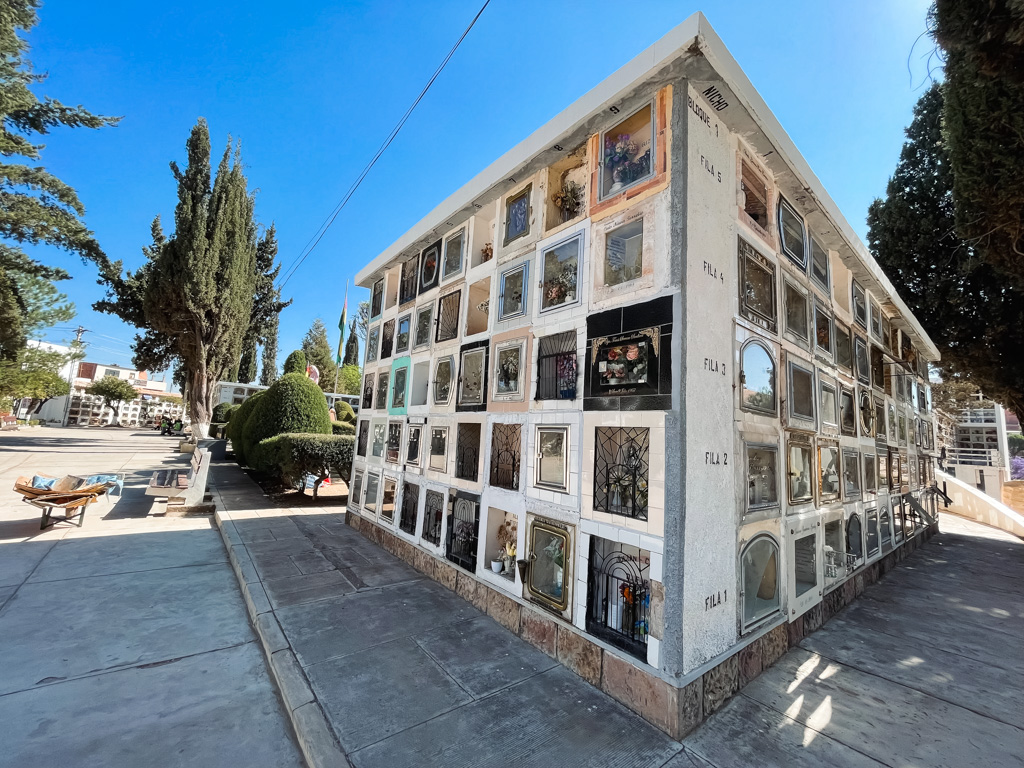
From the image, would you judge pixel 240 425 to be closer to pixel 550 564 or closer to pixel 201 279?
pixel 201 279

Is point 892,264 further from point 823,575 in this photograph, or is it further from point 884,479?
point 823,575

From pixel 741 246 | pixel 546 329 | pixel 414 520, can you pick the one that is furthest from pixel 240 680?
pixel 741 246

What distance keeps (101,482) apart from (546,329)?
1157cm

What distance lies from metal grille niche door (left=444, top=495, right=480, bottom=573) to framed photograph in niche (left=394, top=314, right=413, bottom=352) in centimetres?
403

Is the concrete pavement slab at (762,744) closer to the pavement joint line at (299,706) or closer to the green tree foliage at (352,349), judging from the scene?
the pavement joint line at (299,706)

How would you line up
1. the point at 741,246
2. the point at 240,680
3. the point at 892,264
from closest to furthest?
the point at 240,680
the point at 741,246
the point at 892,264

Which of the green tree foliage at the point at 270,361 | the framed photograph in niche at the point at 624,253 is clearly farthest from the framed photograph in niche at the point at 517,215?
the green tree foliage at the point at 270,361

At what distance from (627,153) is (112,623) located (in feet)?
28.0

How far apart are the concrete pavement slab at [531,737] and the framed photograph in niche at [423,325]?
643cm

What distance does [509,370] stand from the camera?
627 cm

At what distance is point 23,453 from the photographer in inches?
763

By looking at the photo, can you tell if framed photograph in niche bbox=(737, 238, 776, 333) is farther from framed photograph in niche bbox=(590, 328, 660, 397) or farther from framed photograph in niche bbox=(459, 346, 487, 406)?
framed photograph in niche bbox=(459, 346, 487, 406)

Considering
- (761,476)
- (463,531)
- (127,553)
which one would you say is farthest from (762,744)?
(127,553)

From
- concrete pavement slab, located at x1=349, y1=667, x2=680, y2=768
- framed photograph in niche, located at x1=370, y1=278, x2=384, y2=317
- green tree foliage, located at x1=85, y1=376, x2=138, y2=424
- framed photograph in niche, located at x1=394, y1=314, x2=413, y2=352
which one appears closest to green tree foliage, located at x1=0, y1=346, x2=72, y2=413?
green tree foliage, located at x1=85, y1=376, x2=138, y2=424
